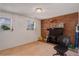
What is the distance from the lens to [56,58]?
182 cm

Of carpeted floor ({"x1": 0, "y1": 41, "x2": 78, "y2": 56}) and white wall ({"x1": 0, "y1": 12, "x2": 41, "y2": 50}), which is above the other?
white wall ({"x1": 0, "y1": 12, "x2": 41, "y2": 50})

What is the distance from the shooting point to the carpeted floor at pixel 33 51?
5.96 ft

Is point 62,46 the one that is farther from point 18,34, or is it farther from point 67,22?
point 18,34

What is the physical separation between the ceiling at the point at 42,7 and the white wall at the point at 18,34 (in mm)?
105

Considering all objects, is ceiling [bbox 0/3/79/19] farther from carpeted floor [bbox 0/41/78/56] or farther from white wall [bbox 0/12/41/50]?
carpeted floor [bbox 0/41/78/56]

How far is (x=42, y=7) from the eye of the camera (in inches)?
71.6

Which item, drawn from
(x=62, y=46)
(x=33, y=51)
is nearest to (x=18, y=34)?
(x=33, y=51)

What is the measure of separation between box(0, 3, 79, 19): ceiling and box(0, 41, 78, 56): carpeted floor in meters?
0.58

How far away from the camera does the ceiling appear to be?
179 centimetres

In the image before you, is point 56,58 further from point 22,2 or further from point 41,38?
point 22,2

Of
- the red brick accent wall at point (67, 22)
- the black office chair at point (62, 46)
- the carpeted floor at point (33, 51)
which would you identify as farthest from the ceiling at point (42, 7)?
the carpeted floor at point (33, 51)

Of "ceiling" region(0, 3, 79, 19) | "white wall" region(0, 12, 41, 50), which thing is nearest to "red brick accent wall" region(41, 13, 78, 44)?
"ceiling" region(0, 3, 79, 19)

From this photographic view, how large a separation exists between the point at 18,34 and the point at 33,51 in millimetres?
434

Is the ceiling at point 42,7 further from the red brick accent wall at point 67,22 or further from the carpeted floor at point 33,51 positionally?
the carpeted floor at point 33,51
